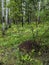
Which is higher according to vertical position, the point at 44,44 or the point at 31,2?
the point at 31,2

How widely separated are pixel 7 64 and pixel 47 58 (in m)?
1.58

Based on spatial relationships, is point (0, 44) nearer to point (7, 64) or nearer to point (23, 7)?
point (23, 7)

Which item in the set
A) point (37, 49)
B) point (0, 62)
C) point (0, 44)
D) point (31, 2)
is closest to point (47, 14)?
point (31, 2)

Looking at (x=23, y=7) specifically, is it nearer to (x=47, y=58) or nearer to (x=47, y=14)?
(x=47, y=14)

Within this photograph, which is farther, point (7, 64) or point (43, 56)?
point (43, 56)

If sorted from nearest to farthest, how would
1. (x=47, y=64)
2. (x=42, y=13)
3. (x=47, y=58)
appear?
(x=47, y=64) → (x=42, y=13) → (x=47, y=58)

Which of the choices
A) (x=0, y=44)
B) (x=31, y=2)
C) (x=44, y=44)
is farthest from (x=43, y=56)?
(x=0, y=44)

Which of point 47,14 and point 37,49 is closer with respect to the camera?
point 47,14

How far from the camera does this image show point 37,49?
341 inches

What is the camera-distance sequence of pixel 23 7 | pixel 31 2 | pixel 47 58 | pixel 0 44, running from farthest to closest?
pixel 0 44 < pixel 23 7 < pixel 31 2 < pixel 47 58

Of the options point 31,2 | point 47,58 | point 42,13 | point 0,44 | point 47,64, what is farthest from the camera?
point 0,44

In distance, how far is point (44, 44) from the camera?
923cm

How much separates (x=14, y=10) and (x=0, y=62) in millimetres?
2997

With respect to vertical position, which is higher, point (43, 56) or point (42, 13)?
point (42, 13)
